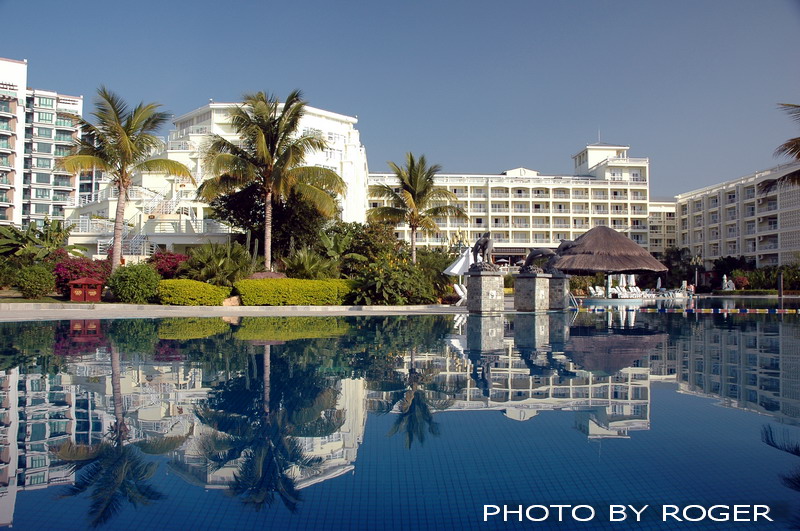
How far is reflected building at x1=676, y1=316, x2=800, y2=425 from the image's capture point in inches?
262

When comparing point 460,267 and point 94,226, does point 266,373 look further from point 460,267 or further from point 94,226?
point 94,226

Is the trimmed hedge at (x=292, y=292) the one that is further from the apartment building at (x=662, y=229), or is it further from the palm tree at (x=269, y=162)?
the apartment building at (x=662, y=229)

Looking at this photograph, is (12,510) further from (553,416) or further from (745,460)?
(745,460)

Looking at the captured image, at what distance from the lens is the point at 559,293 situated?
23.3m

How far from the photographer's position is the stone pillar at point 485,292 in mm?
19422

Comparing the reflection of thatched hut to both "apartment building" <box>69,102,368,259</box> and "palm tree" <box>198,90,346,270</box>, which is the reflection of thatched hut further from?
"apartment building" <box>69,102,368,259</box>

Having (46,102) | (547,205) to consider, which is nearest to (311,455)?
(547,205)

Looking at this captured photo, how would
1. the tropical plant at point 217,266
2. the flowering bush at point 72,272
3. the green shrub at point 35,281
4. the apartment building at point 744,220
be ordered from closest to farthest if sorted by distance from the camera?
1. the green shrub at point 35,281
2. the tropical plant at point 217,266
3. the flowering bush at point 72,272
4. the apartment building at point 744,220

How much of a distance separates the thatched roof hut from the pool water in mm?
13215

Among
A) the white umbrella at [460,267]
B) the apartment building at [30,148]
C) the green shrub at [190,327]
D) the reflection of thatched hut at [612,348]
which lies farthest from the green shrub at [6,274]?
the apartment building at [30,148]

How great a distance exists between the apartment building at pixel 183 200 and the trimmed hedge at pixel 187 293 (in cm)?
766

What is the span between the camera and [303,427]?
5.60m

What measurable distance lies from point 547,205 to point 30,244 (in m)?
58.6

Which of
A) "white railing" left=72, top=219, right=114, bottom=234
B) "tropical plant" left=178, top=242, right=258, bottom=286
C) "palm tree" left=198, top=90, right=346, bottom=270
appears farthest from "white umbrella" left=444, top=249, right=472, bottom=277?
"white railing" left=72, top=219, right=114, bottom=234
